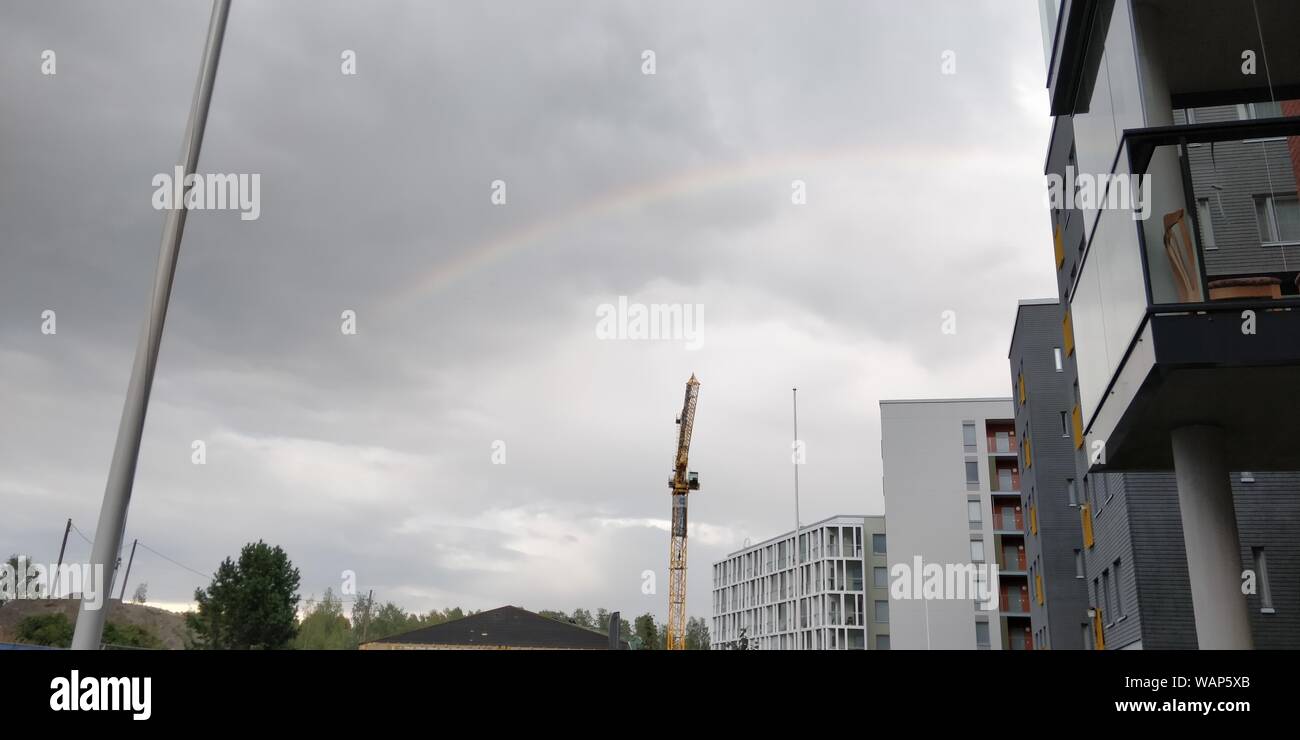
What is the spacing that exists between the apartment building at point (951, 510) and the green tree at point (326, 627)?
2243 inches

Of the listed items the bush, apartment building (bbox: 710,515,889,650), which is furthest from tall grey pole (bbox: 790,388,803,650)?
the bush

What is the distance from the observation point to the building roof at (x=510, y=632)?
7006 cm

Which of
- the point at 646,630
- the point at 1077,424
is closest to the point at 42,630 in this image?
the point at 646,630

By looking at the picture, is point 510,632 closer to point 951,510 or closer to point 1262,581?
point 951,510

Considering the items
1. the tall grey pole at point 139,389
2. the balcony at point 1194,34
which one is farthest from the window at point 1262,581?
the tall grey pole at point 139,389

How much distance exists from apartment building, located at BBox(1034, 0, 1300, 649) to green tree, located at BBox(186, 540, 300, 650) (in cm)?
9494

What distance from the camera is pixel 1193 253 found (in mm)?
8086

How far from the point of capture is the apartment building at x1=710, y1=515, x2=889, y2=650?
11000cm

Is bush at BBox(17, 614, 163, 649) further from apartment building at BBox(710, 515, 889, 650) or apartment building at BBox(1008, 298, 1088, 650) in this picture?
apartment building at BBox(710, 515, 889, 650)
